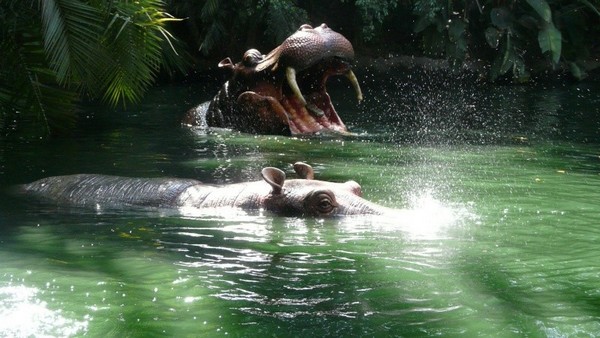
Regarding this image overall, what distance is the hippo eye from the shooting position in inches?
348

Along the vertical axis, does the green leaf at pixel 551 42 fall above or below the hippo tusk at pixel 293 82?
above

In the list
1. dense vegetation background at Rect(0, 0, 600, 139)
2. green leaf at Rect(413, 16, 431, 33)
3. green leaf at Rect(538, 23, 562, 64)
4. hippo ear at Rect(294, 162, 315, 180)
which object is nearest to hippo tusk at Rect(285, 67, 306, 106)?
dense vegetation background at Rect(0, 0, 600, 139)

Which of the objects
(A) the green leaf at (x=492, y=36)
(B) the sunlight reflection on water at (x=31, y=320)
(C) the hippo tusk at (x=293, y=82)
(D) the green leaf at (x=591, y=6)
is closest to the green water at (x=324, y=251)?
(B) the sunlight reflection on water at (x=31, y=320)

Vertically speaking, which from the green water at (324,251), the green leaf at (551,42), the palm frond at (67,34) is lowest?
the green water at (324,251)

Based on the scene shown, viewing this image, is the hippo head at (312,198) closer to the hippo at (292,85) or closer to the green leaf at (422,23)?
the hippo at (292,85)

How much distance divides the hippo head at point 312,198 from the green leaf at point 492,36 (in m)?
18.0

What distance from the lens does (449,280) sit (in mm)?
6773

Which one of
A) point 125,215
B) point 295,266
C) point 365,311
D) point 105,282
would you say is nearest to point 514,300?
point 365,311

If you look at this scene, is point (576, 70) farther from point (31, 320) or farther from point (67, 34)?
point (31, 320)

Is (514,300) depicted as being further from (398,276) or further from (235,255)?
(235,255)

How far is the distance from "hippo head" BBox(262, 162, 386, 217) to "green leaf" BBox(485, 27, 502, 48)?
1798 cm

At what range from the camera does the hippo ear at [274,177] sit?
893cm

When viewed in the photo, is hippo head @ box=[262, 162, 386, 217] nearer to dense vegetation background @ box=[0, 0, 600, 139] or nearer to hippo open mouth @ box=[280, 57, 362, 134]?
hippo open mouth @ box=[280, 57, 362, 134]

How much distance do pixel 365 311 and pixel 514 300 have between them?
3.32ft
